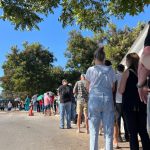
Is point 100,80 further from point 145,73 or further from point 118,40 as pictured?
point 118,40

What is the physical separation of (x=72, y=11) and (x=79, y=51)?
1461 inches

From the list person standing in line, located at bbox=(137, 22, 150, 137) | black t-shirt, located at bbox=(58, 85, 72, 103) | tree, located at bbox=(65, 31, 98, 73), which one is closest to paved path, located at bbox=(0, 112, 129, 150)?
black t-shirt, located at bbox=(58, 85, 72, 103)

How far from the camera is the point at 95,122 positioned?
819cm

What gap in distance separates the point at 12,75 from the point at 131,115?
A: 52.3 meters

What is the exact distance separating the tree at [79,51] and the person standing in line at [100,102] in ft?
135

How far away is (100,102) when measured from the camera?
815 centimetres

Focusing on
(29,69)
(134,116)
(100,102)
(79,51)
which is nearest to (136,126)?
(134,116)

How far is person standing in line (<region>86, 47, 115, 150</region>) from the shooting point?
8.17m

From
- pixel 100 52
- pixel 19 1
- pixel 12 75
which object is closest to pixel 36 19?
pixel 19 1

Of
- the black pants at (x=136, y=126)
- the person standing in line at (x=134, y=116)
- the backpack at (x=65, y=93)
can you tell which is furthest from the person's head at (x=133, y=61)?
the backpack at (x=65, y=93)

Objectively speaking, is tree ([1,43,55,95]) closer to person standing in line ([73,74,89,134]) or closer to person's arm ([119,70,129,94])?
person standing in line ([73,74,89,134])

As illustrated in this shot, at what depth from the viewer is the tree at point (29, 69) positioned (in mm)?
56375

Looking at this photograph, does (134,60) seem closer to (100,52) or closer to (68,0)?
(100,52)

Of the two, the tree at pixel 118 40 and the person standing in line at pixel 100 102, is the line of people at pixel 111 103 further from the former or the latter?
the tree at pixel 118 40
